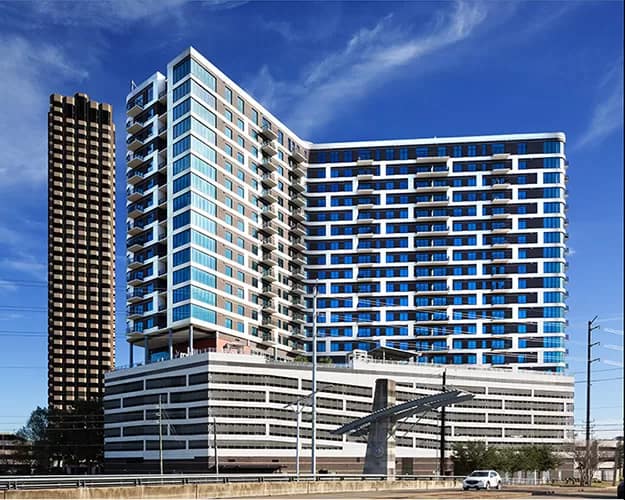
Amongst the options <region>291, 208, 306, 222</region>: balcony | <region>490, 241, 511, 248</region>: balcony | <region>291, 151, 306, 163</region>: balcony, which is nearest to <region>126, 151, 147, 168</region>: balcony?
<region>291, 208, 306, 222</region>: balcony

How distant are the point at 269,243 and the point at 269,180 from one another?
10879 millimetres

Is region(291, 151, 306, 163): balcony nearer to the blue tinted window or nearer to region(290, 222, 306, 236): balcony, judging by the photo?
region(290, 222, 306, 236): balcony

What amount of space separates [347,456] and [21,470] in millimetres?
75217

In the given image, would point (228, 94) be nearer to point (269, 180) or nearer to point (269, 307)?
point (269, 180)

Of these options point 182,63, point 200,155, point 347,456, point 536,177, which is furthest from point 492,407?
point 182,63

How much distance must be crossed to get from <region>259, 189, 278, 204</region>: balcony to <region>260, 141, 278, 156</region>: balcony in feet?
21.2

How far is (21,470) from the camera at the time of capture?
170 meters

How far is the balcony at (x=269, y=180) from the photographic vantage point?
485 feet

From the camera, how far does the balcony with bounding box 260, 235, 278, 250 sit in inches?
5748

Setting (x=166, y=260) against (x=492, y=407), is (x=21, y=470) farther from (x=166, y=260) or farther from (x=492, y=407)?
(x=492, y=407)

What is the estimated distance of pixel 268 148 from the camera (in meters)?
149

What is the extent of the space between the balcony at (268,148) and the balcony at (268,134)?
862 mm

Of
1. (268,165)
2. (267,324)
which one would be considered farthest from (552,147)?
(267,324)

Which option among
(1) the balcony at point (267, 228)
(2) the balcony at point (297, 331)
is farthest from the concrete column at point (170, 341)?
(2) the balcony at point (297, 331)
